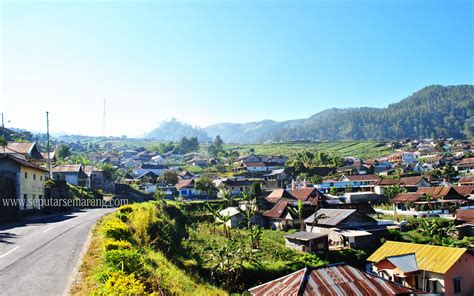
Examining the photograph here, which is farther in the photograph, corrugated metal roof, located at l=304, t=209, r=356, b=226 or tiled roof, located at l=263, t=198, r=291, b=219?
tiled roof, located at l=263, t=198, r=291, b=219

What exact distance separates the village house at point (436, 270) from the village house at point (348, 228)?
8309 mm

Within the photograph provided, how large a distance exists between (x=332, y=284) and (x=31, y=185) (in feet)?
82.2

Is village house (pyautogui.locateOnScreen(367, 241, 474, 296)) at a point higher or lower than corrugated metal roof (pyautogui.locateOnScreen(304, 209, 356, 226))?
lower

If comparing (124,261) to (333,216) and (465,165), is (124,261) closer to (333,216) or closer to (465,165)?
(333,216)

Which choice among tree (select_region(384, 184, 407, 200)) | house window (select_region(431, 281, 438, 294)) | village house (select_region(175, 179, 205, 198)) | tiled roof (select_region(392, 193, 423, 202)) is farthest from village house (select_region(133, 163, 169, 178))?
house window (select_region(431, 281, 438, 294))

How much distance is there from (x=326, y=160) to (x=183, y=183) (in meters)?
40.3

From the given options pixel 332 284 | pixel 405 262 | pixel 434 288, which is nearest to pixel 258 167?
pixel 405 262

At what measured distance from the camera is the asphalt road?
1032cm

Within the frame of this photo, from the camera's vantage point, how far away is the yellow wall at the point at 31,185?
2906 centimetres

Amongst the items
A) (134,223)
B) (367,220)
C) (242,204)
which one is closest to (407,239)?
(367,220)

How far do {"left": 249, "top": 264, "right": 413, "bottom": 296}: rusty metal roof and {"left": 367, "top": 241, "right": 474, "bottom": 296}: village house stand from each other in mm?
10112

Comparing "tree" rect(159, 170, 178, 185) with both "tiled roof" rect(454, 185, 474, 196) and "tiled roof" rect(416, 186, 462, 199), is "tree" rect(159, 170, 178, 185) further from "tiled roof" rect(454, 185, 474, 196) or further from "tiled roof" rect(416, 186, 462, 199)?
"tiled roof" rect(454, 185, 474, 196)

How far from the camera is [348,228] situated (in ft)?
132

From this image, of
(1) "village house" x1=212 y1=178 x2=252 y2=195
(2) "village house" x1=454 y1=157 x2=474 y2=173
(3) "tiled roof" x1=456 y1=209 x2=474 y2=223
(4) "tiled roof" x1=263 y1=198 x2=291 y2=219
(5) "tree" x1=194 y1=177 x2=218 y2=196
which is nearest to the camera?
(3) "tiled roof" x1=456 y1=209 x2=474 y2=223
